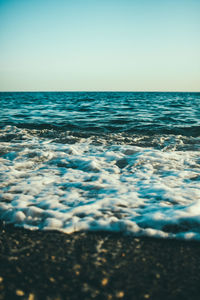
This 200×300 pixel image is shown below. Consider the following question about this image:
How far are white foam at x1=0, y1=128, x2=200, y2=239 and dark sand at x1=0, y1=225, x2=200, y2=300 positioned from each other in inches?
6.2

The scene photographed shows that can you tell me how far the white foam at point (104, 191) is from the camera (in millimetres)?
2064

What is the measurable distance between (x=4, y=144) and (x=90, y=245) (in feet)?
15.1

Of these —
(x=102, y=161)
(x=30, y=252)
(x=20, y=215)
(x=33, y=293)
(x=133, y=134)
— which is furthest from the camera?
(x=133, y=134)

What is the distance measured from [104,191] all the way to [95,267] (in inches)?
51.9

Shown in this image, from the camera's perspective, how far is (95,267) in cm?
152

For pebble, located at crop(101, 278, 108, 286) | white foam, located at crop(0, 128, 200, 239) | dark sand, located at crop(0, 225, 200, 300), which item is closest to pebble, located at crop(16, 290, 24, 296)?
dark sand, located at crop(0, 225, 200, 300)

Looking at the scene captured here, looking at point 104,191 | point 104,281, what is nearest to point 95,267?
point 104,281

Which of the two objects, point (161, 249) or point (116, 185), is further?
point (116, 185)

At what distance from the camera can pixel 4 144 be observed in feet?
18.3

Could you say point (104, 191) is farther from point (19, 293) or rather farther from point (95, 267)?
point (19, 293)

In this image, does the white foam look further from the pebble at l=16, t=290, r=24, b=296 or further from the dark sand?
the pebble at l=16, t=290, r=24, b=296

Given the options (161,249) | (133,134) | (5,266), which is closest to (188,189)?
(161,249)

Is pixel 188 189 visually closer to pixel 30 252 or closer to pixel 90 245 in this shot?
pixel 90 245

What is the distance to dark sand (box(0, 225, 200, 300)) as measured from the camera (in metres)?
1.32
